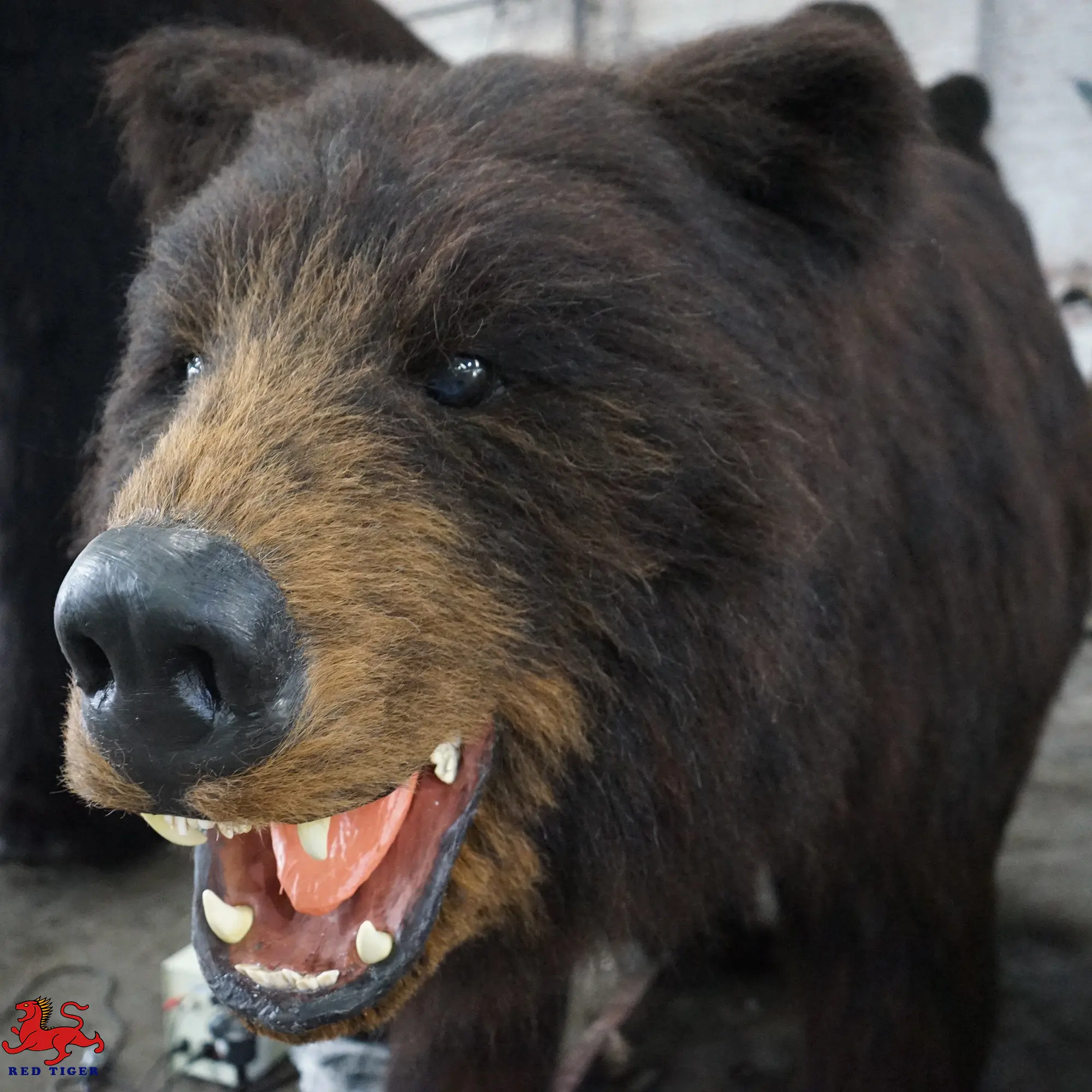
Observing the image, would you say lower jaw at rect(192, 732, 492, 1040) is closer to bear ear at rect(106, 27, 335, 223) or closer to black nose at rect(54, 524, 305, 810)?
black nose at rect(54, 524, 305, 810)

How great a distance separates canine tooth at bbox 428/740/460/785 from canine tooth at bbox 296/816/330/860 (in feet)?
0.30

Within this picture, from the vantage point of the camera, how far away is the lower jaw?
798 mm

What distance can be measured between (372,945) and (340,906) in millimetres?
51

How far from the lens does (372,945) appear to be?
0.80 m

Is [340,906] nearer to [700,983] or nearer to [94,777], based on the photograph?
[94,777]

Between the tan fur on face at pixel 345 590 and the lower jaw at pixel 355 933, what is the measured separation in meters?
0.03

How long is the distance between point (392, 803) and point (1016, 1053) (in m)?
1.17

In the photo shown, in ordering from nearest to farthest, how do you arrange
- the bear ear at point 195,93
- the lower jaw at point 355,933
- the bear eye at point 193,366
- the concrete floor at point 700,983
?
the lower jaw at point 355,933
the bear eye at point 193,366
the bear ear at point 195,93
the concrete floor at point 700,983

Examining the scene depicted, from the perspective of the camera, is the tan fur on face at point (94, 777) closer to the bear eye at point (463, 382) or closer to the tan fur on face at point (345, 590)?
the tan fur on face at point (345, 590)

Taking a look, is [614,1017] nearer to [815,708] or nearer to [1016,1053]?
[1016,1053]

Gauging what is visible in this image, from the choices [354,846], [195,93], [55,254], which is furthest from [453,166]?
[55,254]

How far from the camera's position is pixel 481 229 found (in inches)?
32.9

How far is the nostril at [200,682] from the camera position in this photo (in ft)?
2.13

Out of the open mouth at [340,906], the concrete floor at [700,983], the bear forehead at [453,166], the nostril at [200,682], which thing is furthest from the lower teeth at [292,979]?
the concrete floor at [700,983]
